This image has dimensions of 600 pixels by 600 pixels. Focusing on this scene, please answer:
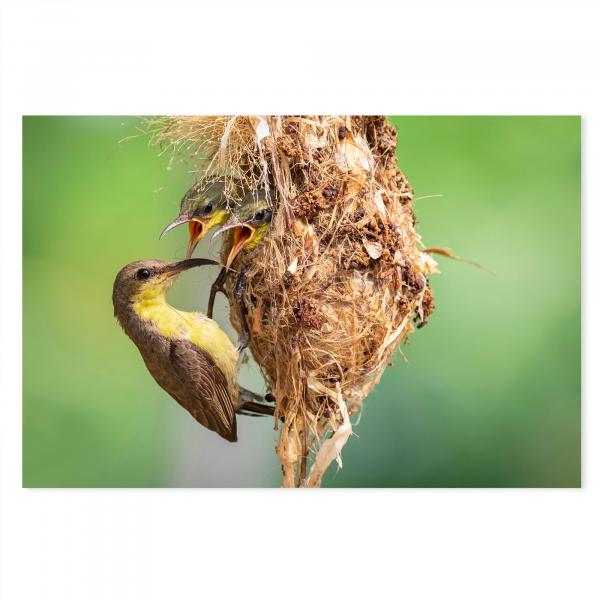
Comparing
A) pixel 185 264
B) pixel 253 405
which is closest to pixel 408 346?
pixel 253 405

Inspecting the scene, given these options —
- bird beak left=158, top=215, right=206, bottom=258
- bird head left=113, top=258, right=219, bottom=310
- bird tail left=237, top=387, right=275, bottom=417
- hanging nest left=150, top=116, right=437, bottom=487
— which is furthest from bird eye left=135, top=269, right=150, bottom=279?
bird tail left=237, top=387, right=275, bottom=417

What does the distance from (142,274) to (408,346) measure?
0.99 metres

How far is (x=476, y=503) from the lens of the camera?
2.83m

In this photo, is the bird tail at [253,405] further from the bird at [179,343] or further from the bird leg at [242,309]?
the bird leg at [242,309]

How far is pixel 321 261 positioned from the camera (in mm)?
2336

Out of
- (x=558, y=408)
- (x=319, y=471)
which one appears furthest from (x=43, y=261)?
(x=558, y=408)

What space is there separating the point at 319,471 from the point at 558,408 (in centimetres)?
98

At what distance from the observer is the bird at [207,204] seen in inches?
96.3

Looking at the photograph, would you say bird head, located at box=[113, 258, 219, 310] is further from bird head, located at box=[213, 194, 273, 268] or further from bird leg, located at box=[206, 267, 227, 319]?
bird head, located at box=[213, 194, 273, 268]

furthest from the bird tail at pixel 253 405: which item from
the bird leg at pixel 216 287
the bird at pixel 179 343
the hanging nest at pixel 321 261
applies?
the bird leg at pixel 216 287

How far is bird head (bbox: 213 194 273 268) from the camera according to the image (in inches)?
94.2

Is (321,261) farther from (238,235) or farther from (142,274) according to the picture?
(142,274)

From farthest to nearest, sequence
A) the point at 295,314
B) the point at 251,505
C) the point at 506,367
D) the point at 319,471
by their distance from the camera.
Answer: the point at 506,367
the point at 251,505
the point at 319,471
the point at 295,314

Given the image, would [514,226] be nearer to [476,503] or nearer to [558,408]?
[558,408]
